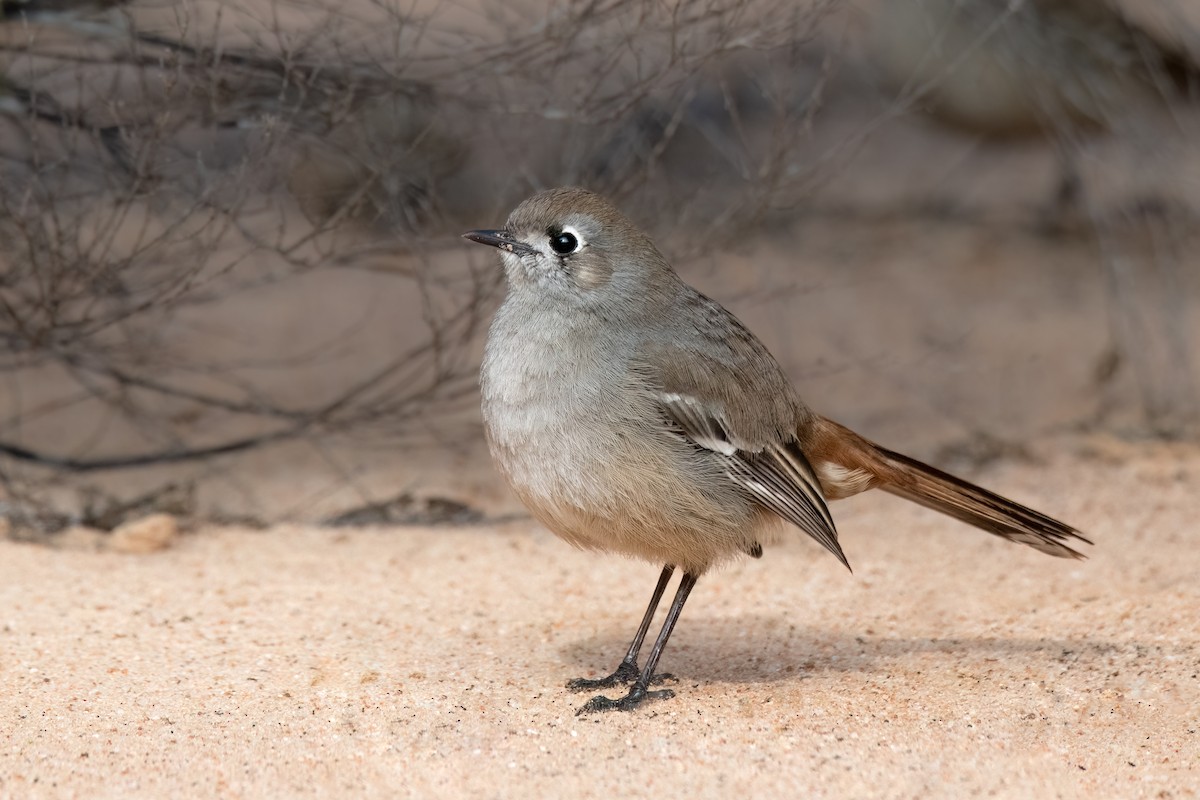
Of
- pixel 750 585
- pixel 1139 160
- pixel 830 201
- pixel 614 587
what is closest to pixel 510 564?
pixel 614 587

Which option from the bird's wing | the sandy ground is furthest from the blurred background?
the bird's wing

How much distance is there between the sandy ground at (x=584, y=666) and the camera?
388cm

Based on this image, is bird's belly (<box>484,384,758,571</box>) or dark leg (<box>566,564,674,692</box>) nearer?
bird's belly (<box>484,384,758,571</box>)

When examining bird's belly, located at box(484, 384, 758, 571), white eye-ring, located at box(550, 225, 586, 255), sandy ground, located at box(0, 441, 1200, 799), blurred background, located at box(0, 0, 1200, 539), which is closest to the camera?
sandy ground, located at box(0, 441, 1200, 799)

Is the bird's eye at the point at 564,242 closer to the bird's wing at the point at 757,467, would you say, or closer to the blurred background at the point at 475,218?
the bird's wing at the point at 757,467

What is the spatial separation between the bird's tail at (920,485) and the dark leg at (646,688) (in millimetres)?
689

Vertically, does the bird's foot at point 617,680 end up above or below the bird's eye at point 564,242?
below

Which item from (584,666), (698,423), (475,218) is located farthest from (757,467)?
(475,218)

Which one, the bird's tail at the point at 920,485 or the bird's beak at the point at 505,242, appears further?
the bird's tail at the point at 920,485

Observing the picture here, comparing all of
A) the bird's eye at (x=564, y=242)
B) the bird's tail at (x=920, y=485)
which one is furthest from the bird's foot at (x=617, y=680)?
the bird's eye at (x=564, y=242)

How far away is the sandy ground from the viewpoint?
12.7 ft

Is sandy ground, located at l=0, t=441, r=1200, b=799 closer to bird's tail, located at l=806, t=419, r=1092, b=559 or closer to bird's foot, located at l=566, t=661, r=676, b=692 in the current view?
bird's foot, located at l=566, t=661, r=676, b=692

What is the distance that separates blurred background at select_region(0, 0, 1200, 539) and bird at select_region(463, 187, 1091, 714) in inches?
49.0

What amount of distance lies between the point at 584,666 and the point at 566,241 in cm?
156
